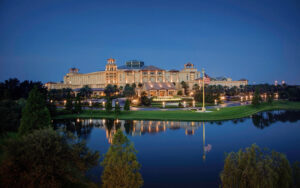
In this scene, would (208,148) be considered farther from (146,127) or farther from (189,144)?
(146,127)

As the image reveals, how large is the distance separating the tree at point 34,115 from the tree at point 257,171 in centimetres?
1423

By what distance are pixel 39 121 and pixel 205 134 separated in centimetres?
1937

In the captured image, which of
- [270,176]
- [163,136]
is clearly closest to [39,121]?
[163,136]

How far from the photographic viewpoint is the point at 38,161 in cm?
958

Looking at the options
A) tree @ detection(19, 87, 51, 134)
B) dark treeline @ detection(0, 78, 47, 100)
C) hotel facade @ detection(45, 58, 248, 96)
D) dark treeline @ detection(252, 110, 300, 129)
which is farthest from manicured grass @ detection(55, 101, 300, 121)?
hotel facade @ detection(45, 58, 248, 96)

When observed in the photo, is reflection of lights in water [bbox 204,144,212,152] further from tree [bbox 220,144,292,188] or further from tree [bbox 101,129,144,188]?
tree [bbox 101,129,144,188]

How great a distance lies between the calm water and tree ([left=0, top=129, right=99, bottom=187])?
255 centimetres

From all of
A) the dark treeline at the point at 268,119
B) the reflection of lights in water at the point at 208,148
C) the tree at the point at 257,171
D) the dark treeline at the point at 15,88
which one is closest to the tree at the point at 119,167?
the tree at the point at 257,171

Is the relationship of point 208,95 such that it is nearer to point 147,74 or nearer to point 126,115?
point 126,115

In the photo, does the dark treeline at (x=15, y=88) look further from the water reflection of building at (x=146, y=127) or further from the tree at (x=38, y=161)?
the tree at (x=38, y=161)

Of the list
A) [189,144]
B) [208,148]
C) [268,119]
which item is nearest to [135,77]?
[268,119]

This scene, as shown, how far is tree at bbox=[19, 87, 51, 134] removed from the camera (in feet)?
54.4

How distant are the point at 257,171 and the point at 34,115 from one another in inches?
653

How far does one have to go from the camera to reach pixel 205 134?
88.8ft
